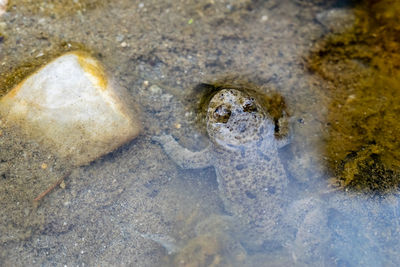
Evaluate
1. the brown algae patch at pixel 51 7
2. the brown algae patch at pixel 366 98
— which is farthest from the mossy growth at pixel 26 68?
the brown algae patch at pixel 366 98

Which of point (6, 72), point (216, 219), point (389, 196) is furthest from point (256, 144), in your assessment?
point (6, 72)

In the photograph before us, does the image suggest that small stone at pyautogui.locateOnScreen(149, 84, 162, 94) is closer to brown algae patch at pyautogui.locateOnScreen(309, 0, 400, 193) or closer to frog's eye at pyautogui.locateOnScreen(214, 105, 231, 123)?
frog's eye at pyautogui.locateOnScreen(214, 105, 231, 123)

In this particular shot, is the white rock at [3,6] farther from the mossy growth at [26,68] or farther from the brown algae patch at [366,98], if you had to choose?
the brown algae patch at [366,98]

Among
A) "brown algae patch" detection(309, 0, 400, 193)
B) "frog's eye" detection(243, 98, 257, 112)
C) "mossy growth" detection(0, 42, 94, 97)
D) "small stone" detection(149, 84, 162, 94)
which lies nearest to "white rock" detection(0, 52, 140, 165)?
"mossy growth" detection(0, 42, 94, 97)

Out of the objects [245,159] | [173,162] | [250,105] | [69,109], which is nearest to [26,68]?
[69,109]

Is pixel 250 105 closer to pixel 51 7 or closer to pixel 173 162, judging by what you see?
pixel 173 162

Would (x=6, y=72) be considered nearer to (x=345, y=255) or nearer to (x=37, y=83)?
(x=37, y=83)
